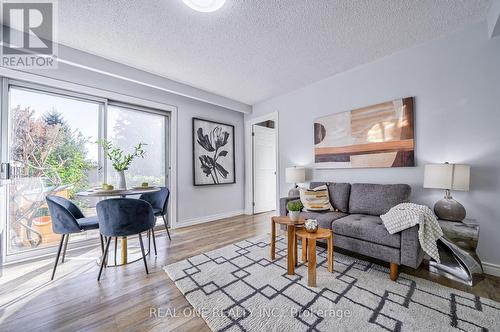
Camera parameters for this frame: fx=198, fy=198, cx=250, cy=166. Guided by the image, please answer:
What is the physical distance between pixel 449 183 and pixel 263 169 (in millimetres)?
3417

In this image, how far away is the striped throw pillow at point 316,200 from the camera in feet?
9.05

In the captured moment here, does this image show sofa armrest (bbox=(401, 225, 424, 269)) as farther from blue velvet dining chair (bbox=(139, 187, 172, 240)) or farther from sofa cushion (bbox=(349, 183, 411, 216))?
blue velvet dining chair (bbox=(139, 187, 172, 240))

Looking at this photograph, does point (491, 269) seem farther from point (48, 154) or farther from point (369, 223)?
Result: point (48, 154)

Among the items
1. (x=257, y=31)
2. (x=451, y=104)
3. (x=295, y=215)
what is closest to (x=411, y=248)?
(x=295, y=215)

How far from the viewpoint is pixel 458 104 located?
2.17 m

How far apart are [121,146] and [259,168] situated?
2871 millimetres

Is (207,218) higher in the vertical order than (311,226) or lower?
lower

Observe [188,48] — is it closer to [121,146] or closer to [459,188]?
[121,146]

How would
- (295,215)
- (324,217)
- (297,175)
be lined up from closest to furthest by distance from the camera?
(295,215) < (324,217) < (297,175)

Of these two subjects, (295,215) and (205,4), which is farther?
(295,215)

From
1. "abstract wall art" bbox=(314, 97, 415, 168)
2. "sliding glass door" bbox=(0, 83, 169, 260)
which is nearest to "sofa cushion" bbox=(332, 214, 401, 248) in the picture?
"abstract wall art" bbox=(314, 97, 415, 168)

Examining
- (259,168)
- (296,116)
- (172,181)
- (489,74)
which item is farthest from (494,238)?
(172,181)

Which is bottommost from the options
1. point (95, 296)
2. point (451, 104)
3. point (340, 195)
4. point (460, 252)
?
point (95, 296)

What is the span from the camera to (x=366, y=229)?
203cm
